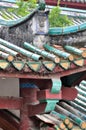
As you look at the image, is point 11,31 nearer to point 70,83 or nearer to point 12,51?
point 12,51

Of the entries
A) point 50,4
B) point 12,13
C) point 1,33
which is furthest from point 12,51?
point 50,4

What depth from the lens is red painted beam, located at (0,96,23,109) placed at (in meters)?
5.44

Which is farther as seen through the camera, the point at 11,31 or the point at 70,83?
the point at 70,83

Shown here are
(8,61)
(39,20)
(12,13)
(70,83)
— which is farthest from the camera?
(12,13)

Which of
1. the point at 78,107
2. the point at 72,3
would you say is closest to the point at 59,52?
the point at 78,107

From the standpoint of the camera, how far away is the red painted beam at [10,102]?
544 centimetres

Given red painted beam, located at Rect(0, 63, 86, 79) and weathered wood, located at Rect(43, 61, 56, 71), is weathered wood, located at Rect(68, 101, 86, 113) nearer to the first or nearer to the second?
red painted beam, located at Rect(0, 63, 86, 79)

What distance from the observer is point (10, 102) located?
5.52 metres

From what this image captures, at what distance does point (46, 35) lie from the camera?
5.61 meters

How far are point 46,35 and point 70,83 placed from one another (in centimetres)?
86

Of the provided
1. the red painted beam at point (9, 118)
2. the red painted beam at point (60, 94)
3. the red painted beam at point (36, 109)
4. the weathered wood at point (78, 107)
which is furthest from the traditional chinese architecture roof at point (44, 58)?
the weathered wood at point (78, 107)

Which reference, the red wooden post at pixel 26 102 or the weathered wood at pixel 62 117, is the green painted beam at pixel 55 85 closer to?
the red wooden post at pixel 26 102

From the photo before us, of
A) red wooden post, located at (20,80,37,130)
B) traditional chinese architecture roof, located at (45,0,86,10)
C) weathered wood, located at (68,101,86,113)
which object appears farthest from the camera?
traditional chinese architecture roof, located at (45,0,86,10)

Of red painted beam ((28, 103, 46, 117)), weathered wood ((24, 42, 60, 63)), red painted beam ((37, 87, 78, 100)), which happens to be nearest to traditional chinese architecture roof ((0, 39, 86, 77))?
weathered wood ((24, 42, 60, 63))
